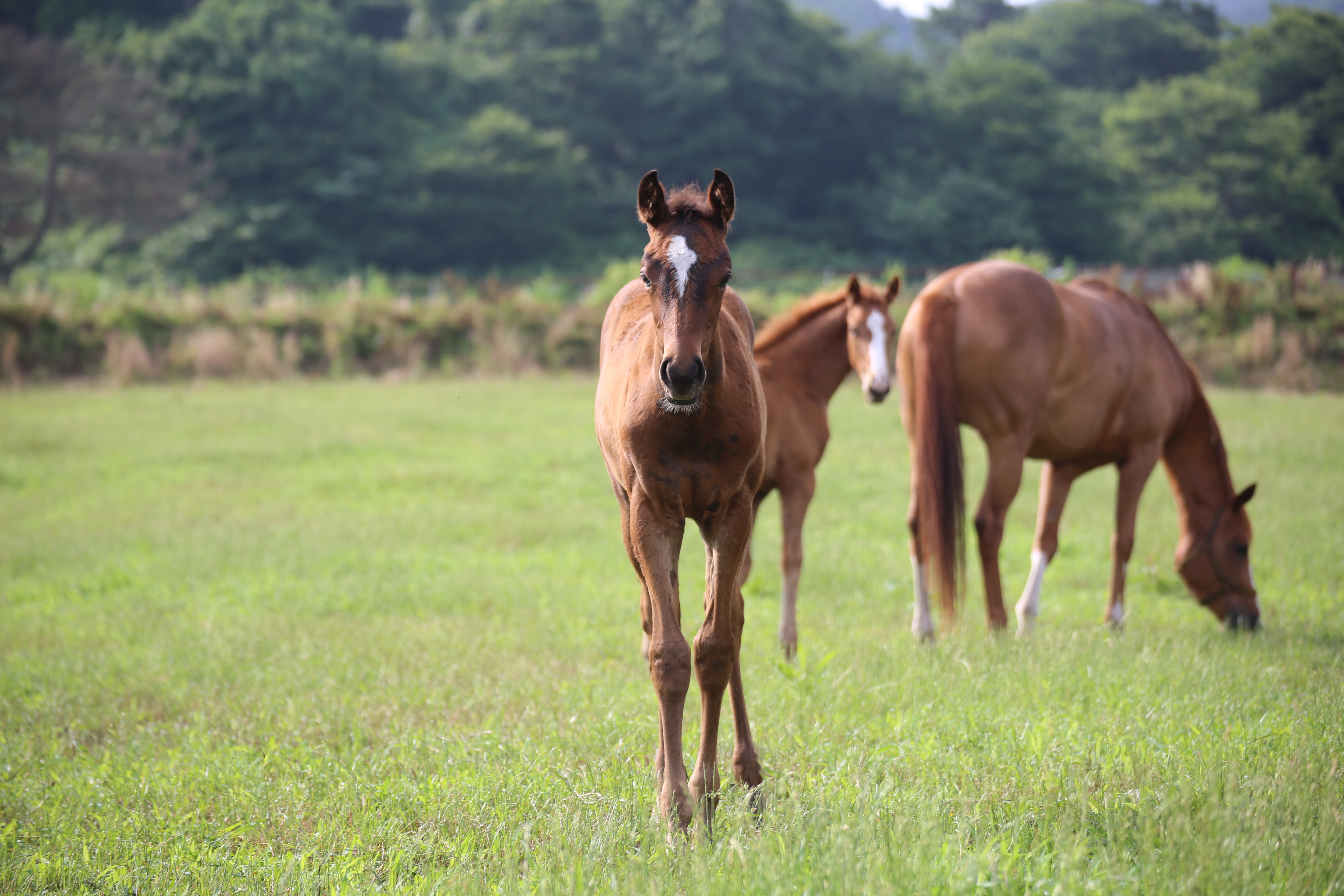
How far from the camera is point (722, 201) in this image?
3277 mm

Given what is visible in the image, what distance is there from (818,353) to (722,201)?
355cm

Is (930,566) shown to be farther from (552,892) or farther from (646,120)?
(646,120)

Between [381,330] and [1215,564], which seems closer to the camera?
[1215,564]

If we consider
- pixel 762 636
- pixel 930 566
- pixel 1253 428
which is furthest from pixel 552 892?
pixel 1253 428

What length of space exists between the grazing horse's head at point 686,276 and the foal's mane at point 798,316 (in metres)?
3.38

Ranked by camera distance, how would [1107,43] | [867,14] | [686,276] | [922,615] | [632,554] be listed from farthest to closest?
[867,14] → [1107,43] → [922,615] → [632,554] → [686,276]

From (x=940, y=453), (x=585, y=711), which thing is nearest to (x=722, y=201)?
(x=585, y=711)

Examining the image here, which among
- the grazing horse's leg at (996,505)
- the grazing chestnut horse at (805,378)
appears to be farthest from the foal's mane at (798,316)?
the grazing horse's leg at (996,505)

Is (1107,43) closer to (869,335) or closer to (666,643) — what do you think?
(869,335)

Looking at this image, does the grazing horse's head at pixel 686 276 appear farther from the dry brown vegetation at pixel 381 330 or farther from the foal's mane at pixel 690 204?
the dry brown vegetation at pixel 381 330

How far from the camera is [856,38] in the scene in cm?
6131

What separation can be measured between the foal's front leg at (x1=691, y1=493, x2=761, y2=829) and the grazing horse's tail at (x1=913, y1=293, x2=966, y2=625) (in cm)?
275

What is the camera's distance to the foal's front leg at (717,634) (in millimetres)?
3348

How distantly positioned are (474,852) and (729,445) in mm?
1554
